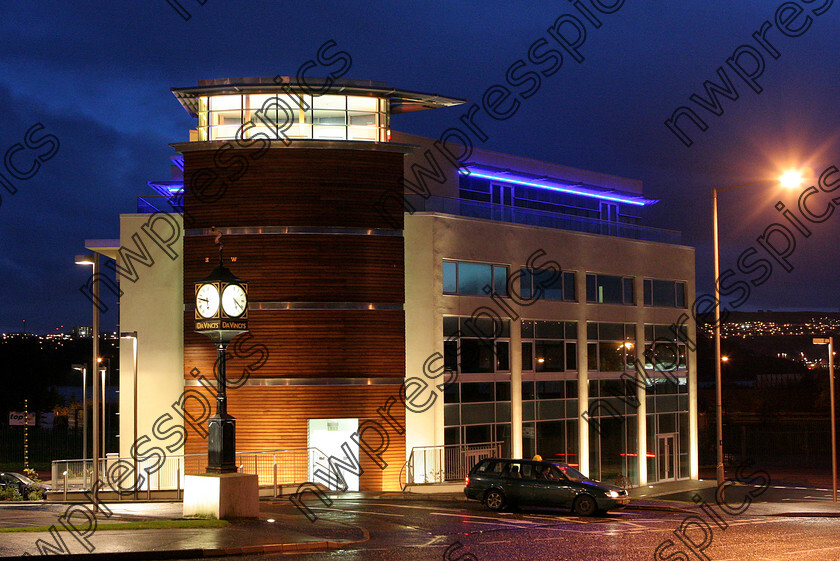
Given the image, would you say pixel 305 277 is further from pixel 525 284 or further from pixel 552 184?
pixel 552 184

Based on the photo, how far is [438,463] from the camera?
33719 millimetres

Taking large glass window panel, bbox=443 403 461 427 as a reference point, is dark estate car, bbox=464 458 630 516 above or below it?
below

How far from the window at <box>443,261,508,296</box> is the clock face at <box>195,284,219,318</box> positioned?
15.9 metres

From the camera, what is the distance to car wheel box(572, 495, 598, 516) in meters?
27.0

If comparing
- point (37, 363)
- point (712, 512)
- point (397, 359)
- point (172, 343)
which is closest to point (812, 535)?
point (712, 512)

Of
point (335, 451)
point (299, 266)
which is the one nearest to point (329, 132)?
point (299, 266)

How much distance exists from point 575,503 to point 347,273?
11.1 m

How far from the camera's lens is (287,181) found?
32844 mm

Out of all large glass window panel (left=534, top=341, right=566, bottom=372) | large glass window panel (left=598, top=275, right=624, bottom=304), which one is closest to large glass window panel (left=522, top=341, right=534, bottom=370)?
large glass window panel (left=534, top=341, right=566, bottom=372)

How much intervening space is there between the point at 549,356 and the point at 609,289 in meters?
5.27

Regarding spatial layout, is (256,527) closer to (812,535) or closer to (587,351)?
(812,535)

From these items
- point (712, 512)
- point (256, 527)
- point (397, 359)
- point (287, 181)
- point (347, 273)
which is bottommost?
point (712, 512)

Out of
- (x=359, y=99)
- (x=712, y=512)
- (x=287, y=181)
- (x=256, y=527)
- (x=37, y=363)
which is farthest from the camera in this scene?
(x=37, y=363)

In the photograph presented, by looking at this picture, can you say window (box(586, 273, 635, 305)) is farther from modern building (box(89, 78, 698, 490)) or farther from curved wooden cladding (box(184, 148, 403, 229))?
curved wooden cladding (box(184, 148, 403, 229))
